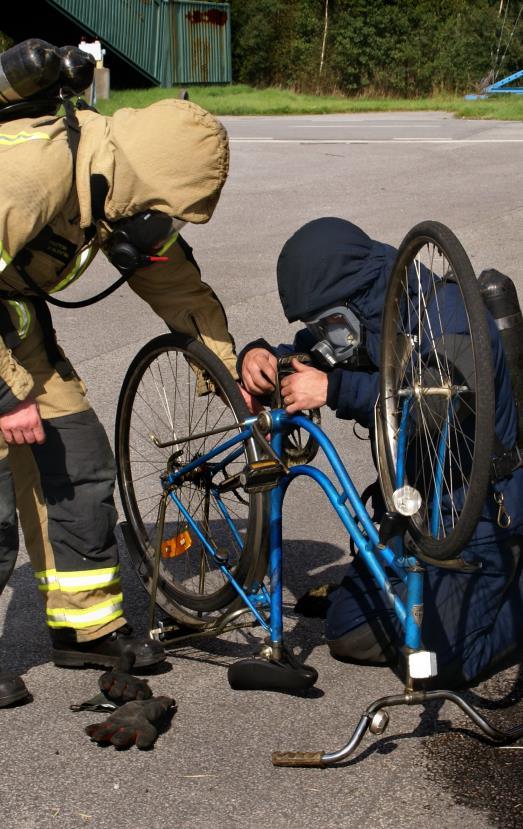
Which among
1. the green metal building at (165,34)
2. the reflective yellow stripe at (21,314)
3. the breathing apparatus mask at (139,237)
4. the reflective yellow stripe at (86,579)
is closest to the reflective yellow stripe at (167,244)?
the breathing apparatus mask at (139,237)

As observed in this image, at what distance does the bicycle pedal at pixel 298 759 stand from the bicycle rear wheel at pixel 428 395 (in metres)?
0.61

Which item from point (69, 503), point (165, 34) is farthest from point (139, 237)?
point (165, 34)

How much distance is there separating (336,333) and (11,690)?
Answer: 144 centimetres

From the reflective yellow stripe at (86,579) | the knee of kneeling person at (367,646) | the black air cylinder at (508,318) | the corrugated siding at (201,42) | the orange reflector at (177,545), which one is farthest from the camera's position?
the corrugated siding at (201,42)

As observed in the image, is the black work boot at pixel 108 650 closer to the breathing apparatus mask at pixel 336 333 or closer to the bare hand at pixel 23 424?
the bare hand at pixel 23 424

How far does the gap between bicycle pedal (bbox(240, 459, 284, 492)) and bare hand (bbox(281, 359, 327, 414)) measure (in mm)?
162

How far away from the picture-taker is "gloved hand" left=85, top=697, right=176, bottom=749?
326 centimetres

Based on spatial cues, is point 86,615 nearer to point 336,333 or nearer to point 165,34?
point 336,333

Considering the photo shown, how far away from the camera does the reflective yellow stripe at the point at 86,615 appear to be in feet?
12.5

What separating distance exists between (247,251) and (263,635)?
22.2ft

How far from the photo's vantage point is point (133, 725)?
130 inches

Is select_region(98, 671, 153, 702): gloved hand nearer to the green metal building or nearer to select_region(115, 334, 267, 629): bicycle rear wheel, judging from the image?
select_region(115, 334, 267, 629): bicycle rear wheel

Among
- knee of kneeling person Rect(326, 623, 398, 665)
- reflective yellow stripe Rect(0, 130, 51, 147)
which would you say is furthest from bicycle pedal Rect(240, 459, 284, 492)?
reflective yellow stripe Rect(0, 130, 51, 147)

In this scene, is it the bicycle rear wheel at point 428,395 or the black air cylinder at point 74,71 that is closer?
the bicycle rear wheel at point 428,395
